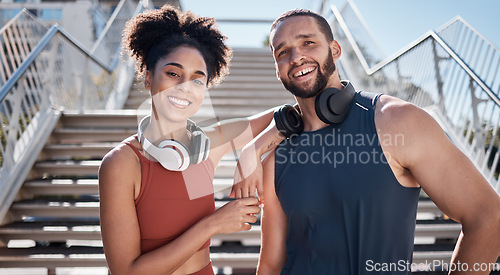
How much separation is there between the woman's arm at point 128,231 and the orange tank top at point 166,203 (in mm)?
53

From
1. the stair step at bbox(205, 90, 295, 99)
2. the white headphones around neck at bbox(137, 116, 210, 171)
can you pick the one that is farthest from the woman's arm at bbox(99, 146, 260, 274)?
the stair step at bbox(205, 90, 295, 99)

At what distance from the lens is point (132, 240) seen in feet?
4.41

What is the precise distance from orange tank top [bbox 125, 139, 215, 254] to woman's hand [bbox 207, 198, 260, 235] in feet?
0.54

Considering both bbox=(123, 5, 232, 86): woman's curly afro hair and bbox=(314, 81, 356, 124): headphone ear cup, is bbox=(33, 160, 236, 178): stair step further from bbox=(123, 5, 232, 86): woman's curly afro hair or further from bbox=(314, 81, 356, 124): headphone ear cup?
bbox=(314, 81, 356, 124): headphone ear cup

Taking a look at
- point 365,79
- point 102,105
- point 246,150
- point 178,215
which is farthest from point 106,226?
point 365,79

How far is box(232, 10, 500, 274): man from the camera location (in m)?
1.24

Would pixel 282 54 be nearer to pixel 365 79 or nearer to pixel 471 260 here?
pixel 471 260

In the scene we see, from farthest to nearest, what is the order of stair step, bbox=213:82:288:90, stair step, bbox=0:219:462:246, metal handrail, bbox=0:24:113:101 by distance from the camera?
stair step, bbox=213:82:288:90
metal handrail, bbox=0:24:113:101
stair step, bbox=0:219:462:246

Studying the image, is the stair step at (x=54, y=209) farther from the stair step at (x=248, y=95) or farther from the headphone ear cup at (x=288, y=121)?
the stair step at (x=248, y=95)

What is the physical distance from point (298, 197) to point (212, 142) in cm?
62

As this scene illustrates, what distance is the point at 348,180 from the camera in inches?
53.9

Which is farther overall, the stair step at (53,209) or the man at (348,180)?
the stair step at (53,209)

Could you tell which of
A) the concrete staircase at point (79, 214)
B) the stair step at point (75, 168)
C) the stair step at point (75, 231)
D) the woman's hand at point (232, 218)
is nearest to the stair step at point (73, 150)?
the concrete staircase at point (79, 214)

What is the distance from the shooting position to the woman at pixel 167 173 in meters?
1.33
